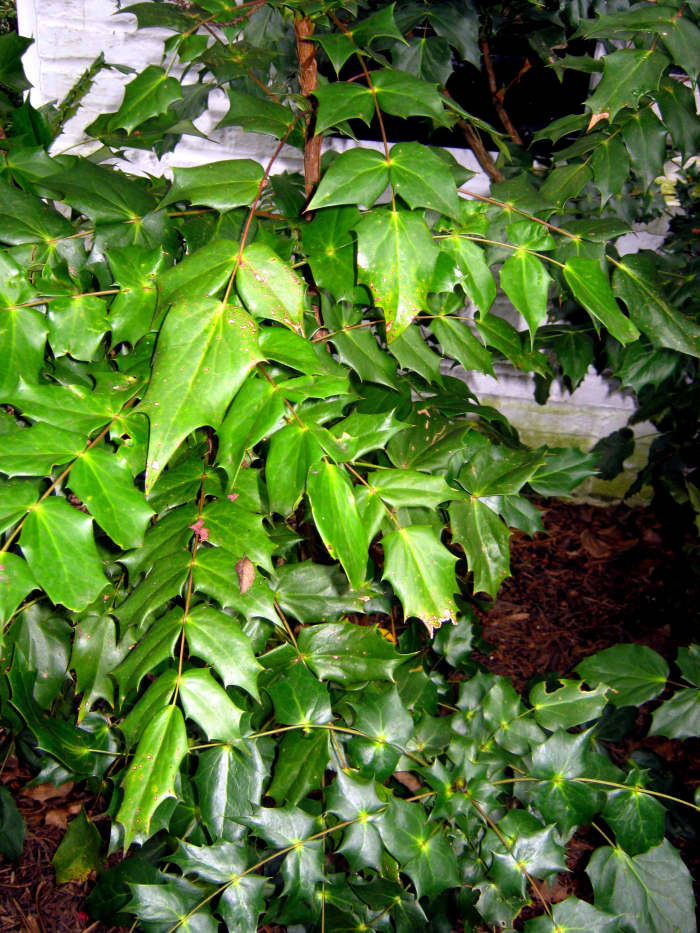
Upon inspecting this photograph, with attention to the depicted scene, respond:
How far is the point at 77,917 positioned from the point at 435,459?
1393mm

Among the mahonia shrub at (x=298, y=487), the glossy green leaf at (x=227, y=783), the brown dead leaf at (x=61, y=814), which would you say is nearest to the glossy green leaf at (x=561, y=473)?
the mahonia shrub at (x=298, y=487)

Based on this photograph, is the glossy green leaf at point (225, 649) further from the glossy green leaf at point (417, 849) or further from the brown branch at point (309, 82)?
the brown branch at point (309, 82)

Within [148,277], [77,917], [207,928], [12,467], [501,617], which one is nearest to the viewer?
[12,467]

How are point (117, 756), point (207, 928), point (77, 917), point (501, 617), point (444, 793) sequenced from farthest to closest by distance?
point (501, 617) < point (77, 917) < point (117, 756) < point (444, 793) < point (207, 928)

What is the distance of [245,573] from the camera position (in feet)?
3.01

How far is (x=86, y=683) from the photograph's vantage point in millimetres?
1072

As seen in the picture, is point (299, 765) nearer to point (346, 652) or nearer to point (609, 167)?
point (346, 652)

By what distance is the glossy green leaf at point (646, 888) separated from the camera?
1242mm

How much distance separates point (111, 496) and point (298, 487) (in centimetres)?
20

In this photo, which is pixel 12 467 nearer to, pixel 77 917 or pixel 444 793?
pixel 444 793

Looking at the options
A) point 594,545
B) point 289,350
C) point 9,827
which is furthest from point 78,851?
point 594,545

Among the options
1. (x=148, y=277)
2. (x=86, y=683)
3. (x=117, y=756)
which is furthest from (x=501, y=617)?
(x=148, y=277)

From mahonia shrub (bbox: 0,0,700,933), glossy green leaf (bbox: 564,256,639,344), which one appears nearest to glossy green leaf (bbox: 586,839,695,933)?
mahonia shrub (bbox: 0,0,700,933)

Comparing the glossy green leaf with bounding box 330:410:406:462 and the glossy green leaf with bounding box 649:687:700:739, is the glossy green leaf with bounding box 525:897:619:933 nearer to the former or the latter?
the glossy green leaf with bounding box 649:687:700:739
